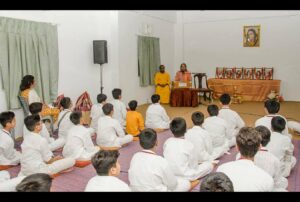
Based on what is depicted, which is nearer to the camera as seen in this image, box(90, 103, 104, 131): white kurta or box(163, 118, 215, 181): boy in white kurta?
box(163, 118, 215, 181): boy in white kurta

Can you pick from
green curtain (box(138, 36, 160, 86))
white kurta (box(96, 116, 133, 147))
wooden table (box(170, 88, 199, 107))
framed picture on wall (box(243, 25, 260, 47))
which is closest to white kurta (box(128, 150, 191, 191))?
white kurta (box(96, 116, 133, 147))

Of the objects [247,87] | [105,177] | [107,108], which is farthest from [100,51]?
[105,177]

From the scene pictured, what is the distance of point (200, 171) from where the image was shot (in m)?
3.59

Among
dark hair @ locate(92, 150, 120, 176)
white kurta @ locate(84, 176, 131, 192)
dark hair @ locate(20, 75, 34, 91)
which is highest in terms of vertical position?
dark hair @ locate(20, 75, 34, 91)

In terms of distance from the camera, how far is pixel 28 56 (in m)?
5.66

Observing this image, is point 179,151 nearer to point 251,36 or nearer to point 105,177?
point 105,177

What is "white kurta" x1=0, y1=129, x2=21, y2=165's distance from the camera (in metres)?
3.88

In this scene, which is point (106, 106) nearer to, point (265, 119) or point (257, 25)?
point (265, 119)

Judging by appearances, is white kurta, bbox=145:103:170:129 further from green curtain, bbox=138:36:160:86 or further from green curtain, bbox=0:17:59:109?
green curtain, bbox=138:36:160:86

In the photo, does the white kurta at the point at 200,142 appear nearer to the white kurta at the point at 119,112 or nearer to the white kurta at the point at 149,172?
the white kurta at the point at 149,172

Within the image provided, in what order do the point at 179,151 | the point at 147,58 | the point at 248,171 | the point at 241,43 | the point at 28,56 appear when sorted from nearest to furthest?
1. the point at 248,171
2. the point at 179,151
3. the point at 28,56
4. the point at 147,58
5. the point at 241,43

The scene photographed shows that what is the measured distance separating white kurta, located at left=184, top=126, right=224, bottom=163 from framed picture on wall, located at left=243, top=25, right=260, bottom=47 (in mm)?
6665

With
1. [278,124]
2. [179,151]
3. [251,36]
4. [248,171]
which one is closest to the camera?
[248,171]

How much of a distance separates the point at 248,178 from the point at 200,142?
5.60 feet
